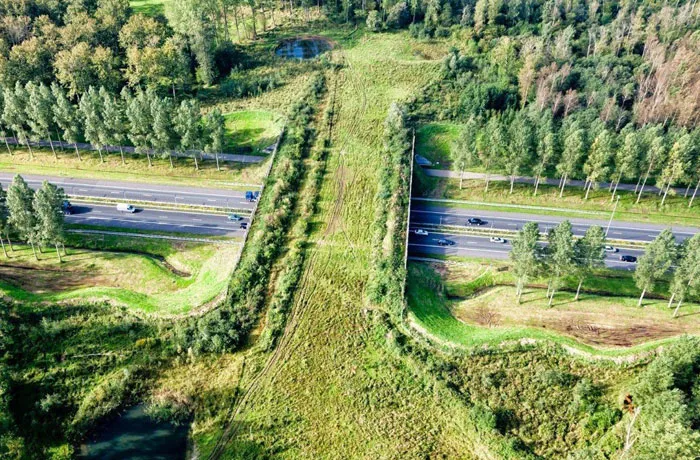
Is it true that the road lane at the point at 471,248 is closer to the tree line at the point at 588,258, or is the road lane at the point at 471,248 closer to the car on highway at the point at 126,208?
the tree line at the point at 588,258

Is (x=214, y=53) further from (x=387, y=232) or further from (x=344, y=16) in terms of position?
(x=387, y=232)

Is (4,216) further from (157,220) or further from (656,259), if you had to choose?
(656,259)

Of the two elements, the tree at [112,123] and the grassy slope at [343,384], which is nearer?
the grassy slope at [343,384]

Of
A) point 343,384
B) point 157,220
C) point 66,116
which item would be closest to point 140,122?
point 66,116

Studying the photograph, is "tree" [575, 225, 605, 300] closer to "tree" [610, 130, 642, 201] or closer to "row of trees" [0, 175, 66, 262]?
"tree" [610, 130, 642, 201]

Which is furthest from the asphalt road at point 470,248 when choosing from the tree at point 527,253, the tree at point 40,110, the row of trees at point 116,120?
the tree at point 40,110

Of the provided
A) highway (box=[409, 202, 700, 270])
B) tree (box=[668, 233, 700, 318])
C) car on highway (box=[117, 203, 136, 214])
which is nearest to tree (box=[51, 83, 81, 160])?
car on highway (box=[117, 203, 136, 214])
